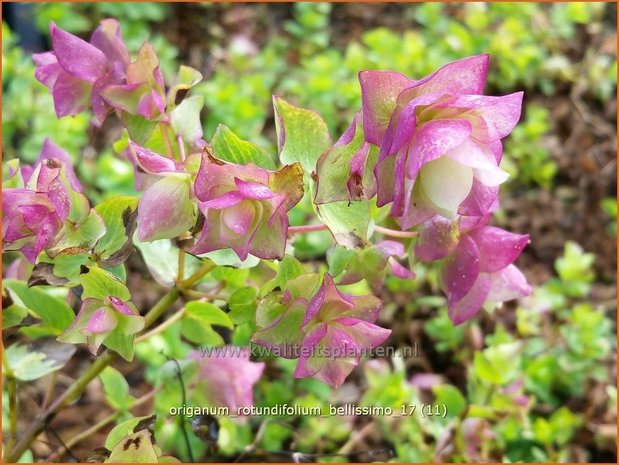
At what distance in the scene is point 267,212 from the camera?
0.48 m

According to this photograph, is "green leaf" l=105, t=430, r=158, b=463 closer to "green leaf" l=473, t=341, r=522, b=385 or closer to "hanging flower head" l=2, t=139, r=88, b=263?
"hanging flower head" l=2, t=139, r=88, b=263

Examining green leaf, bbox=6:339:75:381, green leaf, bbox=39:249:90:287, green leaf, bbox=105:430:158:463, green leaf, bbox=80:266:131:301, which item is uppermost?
green leaf, bbox=80:266:131:301

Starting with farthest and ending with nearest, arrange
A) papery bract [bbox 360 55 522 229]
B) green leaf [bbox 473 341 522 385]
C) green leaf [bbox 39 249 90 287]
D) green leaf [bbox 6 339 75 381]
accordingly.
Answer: green leaf [bbox 473 341 522 385], green leaf [bbox 6 339 75 381], green leaf [bbox 39 249 90 287], papery bract [bbox 360 55 522 229]

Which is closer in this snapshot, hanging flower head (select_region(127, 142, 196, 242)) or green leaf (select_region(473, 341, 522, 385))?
hanging flower head (select_region(127, 142, 196, 242))

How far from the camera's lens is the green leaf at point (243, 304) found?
0.55 metres

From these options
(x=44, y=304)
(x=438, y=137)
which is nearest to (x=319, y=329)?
(x=438, y=137)

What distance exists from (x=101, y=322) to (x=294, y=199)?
158 mm

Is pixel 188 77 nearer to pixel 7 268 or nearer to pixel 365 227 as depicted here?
pixel 365 227

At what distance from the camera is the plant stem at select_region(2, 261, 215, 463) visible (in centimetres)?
57

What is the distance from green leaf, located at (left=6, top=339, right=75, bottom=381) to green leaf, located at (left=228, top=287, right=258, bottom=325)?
0.61ft

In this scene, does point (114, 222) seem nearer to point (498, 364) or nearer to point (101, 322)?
point (101, 322)

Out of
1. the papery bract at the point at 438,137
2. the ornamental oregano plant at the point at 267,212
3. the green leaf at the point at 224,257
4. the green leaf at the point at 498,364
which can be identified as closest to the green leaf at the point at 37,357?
the ornamental oregano plant at the point at 267,212

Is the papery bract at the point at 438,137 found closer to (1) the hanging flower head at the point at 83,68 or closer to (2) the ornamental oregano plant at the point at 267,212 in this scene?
(2) the ornamental oregano plant at the point at 267,212

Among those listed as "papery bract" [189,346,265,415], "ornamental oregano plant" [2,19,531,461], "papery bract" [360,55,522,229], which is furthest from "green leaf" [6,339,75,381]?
"papery bract" [360,55,522,229]
